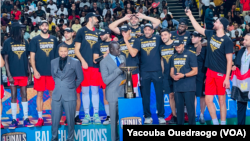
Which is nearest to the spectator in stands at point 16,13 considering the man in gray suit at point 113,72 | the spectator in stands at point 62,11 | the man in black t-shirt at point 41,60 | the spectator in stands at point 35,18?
the spectator in stands at point 35,18

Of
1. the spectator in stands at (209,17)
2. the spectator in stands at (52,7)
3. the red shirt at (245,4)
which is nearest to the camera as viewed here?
the spectator in stands at (209,17)

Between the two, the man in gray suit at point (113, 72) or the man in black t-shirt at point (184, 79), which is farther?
the man in black t-shirt at point (184, 79)

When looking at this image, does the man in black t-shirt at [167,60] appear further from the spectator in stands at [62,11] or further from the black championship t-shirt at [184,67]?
the spectator in stands at [62,11]

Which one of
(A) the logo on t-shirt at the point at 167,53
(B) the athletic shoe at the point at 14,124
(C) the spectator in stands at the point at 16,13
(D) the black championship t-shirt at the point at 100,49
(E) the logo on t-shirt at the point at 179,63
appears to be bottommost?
(B) the athletic shoe at the point at 14,124

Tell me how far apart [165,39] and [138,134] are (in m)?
3.47

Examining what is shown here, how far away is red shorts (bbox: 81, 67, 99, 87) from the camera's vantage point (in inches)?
261

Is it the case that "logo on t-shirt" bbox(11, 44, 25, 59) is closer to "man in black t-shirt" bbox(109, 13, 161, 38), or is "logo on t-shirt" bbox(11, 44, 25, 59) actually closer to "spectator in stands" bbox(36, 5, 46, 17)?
"man in black t-shirt" bbox(109, 13, 161, 38)

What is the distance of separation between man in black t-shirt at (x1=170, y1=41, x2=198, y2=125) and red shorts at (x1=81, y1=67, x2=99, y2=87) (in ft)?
5.42

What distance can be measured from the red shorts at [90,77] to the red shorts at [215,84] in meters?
2.30

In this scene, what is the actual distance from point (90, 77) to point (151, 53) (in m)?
1.40

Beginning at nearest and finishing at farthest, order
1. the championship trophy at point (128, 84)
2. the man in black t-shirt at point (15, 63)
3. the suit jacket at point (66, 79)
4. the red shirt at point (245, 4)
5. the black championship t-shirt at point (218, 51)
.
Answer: the championship trophy at point (128, 84)
the suit jacket at point (66, 79)
the black championship t-shirt at point (218, 51)
the man in black t-shirt at point (15, 63)
the red shirt at point (245, 4)

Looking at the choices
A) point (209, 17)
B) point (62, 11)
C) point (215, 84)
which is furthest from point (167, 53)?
point (62, 11)

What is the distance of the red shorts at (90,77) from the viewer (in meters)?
6.62

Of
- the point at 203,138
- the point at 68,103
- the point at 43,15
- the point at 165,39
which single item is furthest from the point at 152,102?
the point at 43,15
